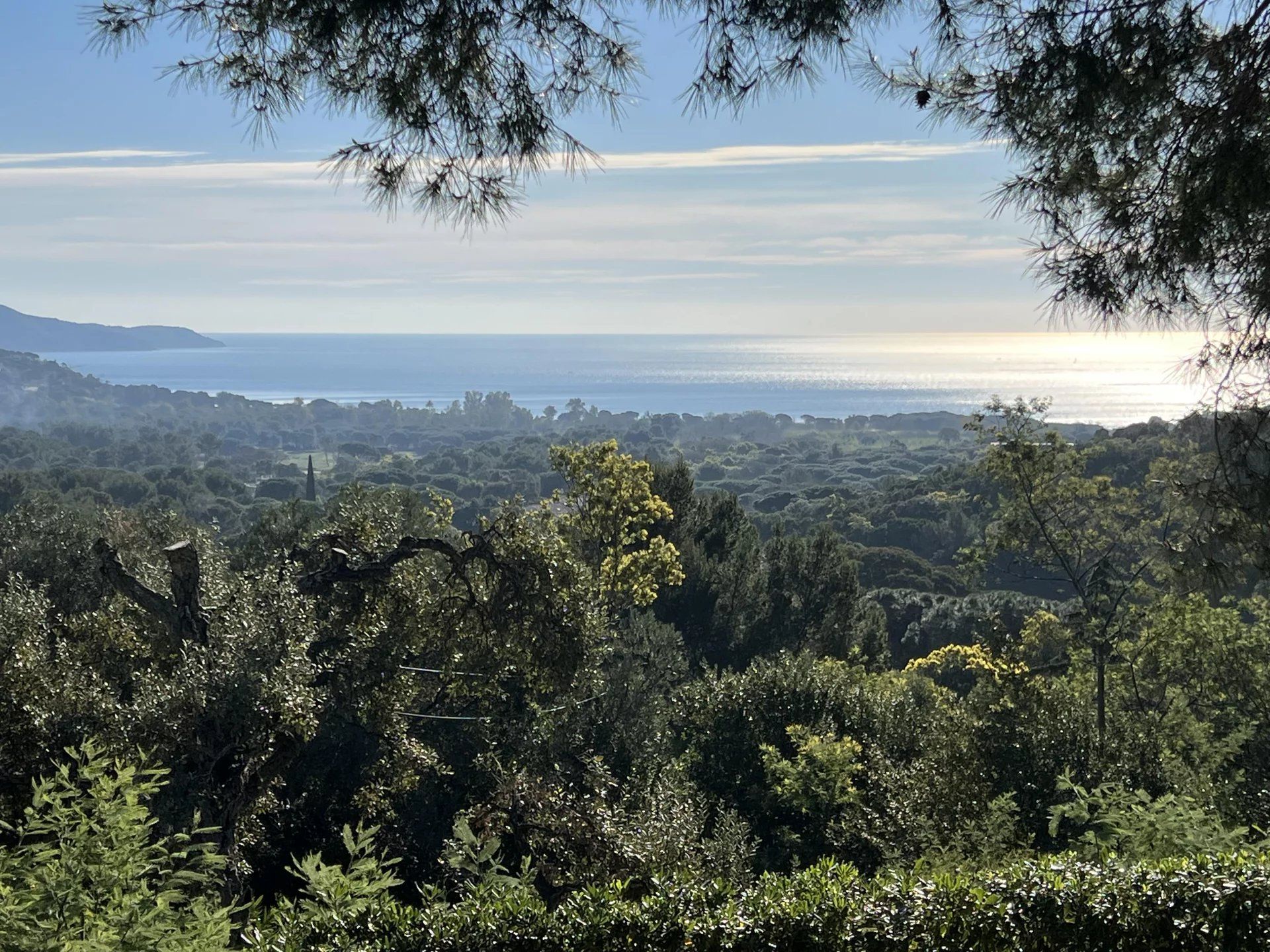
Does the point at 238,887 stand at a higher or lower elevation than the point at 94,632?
lower

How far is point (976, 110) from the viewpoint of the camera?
17.9ft

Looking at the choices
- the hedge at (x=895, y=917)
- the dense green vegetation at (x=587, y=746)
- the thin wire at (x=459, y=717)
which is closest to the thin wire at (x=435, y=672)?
the dense green vegetation at (x=587, y=746)

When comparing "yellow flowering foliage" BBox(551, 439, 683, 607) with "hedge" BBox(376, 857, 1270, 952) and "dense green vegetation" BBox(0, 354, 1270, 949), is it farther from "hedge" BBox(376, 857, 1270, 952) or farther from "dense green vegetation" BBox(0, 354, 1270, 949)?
"hedge" BBox(376, 857, 1270, 952)

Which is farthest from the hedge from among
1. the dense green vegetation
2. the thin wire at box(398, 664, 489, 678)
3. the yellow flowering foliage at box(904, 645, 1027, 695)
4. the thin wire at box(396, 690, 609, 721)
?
the yellow flowering foliage at box(904, 645, 1027, 695)

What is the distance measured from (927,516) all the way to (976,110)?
195 ft

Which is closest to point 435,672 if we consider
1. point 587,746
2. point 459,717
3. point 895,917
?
point 459,717

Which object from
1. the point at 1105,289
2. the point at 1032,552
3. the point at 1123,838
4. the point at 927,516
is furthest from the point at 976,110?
the point at 927,516

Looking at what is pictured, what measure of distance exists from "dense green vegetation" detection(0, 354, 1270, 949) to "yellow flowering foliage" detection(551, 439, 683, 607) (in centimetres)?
7

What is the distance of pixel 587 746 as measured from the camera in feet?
39.0

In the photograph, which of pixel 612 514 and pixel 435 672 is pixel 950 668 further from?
pixel 435 672

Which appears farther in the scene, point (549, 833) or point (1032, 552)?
point (1032, 552)

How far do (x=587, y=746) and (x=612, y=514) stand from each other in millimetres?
5177

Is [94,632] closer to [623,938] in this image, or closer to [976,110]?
[623,938]

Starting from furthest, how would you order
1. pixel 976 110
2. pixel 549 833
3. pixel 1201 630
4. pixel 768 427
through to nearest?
1. pixel 768 427
2. pixel 1201 630
3. pixel 549 833
4. pixel 976 110
